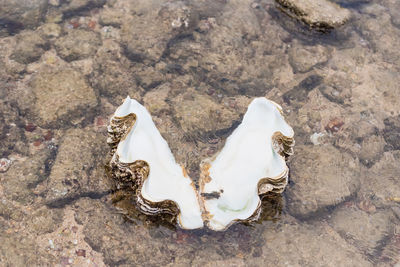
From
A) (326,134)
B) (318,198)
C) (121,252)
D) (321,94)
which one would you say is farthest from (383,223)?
(121,252)

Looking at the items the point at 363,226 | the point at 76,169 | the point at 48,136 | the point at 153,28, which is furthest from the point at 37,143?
the point at 363,226

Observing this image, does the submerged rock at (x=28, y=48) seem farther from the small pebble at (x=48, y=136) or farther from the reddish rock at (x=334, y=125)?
the reddish rock at (x=334, y=125)

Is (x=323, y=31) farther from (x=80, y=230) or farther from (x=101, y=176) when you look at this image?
(x=80, y=230)

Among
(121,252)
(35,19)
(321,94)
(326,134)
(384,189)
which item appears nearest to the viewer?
(121,252)

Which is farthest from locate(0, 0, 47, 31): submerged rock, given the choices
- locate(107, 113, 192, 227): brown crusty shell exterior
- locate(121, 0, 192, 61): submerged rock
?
locate(107, 113, 192, 227): brown crusty shell exterior

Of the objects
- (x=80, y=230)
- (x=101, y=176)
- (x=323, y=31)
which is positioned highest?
(x=323, y=31)

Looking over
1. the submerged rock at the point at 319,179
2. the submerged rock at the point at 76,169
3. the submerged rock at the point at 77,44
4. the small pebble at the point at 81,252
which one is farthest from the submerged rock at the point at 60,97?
the submerged rock at the point at 319,179
